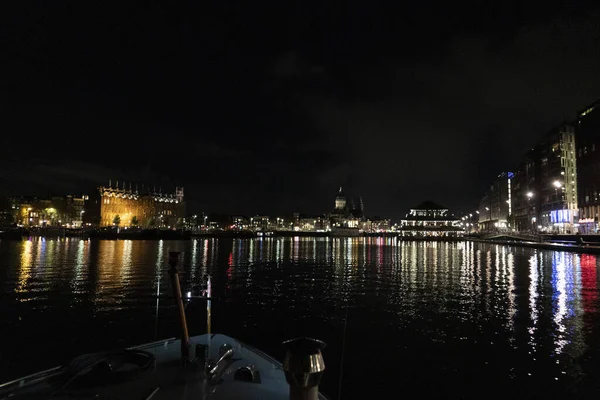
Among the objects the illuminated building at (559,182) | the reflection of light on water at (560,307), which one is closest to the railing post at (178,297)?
the reflection of light on water at (560,307)

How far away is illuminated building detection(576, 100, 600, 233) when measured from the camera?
320 feet

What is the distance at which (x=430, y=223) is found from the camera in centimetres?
18112

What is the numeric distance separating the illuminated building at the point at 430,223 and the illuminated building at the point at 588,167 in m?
68.3

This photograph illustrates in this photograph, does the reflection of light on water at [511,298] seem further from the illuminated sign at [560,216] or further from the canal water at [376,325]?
the illuminated sign at [560,216]

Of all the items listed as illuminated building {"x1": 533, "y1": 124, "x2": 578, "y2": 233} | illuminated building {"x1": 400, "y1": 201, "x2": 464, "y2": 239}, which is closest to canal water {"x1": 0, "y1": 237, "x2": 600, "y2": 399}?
illuminated building {"x1": 533, "y1": 124, "x2": 578, "y2": 233}

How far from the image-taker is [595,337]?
1575 cm

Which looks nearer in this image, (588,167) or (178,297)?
(178,297)

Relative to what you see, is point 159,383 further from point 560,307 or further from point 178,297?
point 560,307

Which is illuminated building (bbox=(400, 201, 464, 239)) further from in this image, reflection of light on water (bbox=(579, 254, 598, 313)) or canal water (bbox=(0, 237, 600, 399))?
canal water (bbox=(0, 237, 600, 399))

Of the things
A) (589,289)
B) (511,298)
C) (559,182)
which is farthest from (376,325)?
(559,182)

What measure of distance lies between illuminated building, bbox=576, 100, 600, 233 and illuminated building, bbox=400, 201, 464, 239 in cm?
6828

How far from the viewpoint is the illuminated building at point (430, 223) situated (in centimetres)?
17438

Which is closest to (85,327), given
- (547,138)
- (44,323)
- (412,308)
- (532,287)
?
(44,323)

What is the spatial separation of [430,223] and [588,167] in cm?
8244
